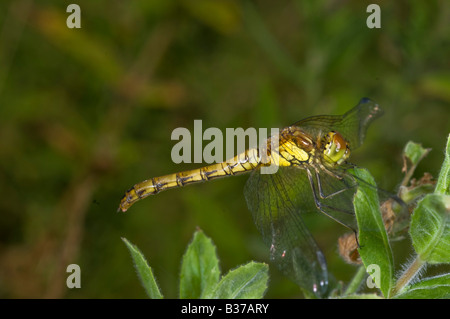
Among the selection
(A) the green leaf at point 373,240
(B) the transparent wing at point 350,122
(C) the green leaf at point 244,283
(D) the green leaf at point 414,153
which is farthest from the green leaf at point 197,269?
(B) the transparent wing at point 350,122

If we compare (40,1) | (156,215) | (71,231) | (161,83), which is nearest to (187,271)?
(71,231)

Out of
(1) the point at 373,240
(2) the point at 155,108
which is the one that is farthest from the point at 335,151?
(2) the point at 155,108

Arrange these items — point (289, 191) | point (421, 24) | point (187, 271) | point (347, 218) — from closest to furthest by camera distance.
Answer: point (187, 271), point (347, 218), point (289, 191), point (421, 24)

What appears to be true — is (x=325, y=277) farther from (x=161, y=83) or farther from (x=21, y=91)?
(x=21, y=91)

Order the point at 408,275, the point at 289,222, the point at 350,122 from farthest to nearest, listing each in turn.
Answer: the point at 350,122 < the point at 289,222 < the point at 408,275

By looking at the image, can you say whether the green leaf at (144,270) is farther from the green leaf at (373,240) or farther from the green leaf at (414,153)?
the green leaf at (414,153)

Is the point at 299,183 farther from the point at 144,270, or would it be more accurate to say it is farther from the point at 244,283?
the point at 144,270
